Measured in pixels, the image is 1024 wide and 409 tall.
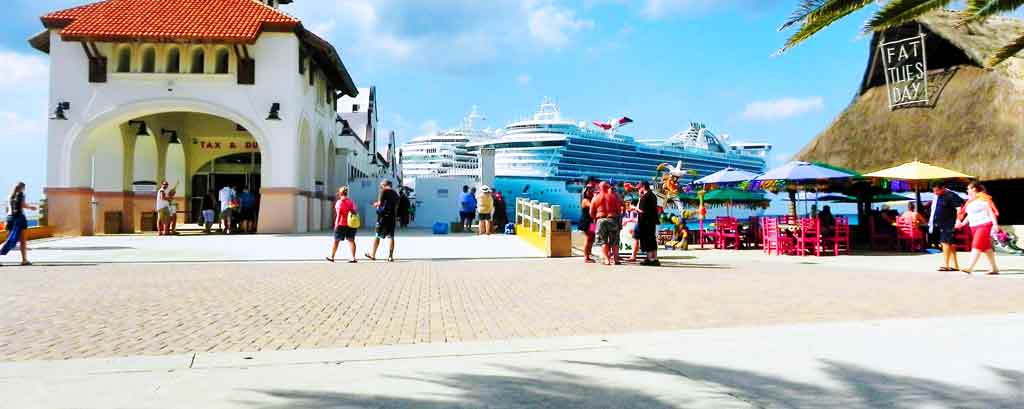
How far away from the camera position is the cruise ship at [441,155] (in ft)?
239

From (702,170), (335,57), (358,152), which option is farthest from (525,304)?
(702,170)

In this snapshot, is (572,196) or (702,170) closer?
(572,196)

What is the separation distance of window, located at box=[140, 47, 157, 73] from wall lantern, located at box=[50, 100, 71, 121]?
7.11 ft

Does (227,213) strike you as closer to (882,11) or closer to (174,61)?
(174,61)

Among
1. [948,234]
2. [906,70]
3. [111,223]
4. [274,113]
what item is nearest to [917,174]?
[948,234]

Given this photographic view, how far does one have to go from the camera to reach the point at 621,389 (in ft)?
11.5

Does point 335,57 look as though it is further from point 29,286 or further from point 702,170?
point 702,170

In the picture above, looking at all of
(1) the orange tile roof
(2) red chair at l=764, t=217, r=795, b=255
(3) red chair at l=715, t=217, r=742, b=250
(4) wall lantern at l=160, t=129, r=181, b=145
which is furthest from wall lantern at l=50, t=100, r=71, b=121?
(2) red chair at l=764, t=217, r=795, b=255

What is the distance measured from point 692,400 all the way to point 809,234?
12.4m

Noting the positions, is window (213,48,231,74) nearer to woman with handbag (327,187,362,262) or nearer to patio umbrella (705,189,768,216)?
woman with handbag (327,187,362,262)

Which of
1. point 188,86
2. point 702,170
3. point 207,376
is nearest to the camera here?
point 207,376

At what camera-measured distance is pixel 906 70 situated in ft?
74.1

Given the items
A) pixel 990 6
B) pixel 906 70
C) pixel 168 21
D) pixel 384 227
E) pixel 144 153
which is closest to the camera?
pixel 990 6

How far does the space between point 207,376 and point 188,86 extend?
713 inches
